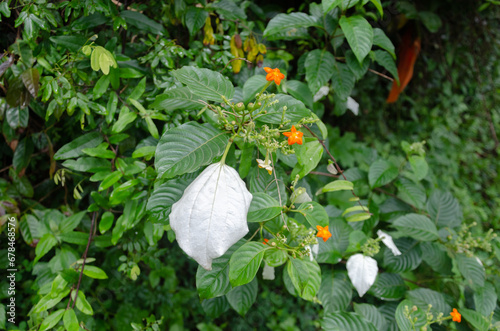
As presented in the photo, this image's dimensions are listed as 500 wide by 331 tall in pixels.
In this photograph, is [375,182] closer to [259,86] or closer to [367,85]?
[259,86]

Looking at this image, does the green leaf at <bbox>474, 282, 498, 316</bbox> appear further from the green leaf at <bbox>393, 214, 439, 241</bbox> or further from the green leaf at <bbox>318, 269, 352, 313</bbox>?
the green leaf at <bbox>318, 269, 352, 313</bbox>

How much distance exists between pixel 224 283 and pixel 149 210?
0.86ft

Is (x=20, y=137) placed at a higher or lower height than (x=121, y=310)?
higher

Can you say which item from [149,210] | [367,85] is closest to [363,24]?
[149,210]

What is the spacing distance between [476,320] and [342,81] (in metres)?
0.99

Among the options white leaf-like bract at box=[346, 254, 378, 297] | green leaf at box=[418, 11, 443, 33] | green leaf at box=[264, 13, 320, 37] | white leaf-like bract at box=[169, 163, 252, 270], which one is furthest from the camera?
green leaf at box=[418, 11, 443, 33]

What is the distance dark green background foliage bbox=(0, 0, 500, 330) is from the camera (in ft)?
2.56

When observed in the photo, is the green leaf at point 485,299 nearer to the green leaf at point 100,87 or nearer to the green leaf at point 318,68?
the green leaf at point 318,68

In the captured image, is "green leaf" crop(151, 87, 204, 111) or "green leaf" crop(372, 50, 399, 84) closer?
"green leaf" crop(151, 87, 204, 111)

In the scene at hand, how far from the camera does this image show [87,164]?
908 millimetres

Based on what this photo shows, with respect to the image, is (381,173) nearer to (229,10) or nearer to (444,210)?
(444,210)

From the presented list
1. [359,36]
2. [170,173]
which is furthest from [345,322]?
[359,36]

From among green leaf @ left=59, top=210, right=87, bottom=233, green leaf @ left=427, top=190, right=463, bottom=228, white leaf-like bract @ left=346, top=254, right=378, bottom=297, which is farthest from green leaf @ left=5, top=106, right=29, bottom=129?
green leaf @ left=427, top=190, right=463, bottom=228

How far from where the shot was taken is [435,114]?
2438mm
